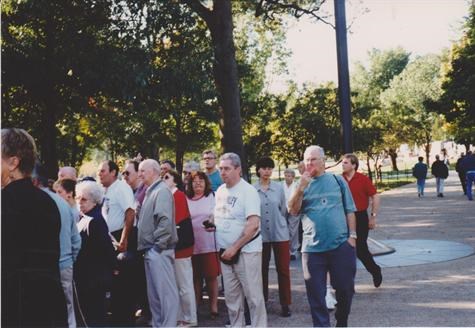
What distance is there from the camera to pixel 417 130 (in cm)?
5003

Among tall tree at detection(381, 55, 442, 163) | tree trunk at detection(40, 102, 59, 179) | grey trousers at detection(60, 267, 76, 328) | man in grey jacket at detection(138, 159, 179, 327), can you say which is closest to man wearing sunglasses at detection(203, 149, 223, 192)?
man in grey jacket at detection(138, 159, 179, 327)

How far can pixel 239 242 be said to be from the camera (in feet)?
18.8

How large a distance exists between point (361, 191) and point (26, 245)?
18.5 feet

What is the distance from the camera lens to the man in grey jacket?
6223mm

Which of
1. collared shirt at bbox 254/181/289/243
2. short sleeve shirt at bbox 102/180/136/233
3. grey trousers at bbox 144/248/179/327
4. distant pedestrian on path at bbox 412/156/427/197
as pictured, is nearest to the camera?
grey trousers at bbox 144/248/179/327

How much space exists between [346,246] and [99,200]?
2.47m

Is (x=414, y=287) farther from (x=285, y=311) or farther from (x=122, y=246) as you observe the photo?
(x=122, y=246)

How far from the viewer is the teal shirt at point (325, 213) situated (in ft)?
18.9

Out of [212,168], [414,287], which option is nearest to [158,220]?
[212,168]

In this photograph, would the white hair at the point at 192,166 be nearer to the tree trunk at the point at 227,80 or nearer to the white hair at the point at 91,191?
the white hair at the point at 91,191

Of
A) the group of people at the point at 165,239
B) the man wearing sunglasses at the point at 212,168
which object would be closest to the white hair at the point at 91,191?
the group of people at the point at 165,239

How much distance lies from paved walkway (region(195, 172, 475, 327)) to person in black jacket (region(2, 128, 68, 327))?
3.86 metres

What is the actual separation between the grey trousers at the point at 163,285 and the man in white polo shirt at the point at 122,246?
1.07ft

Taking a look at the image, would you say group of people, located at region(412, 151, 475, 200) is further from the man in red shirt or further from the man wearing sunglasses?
the man wearing sunglasses
